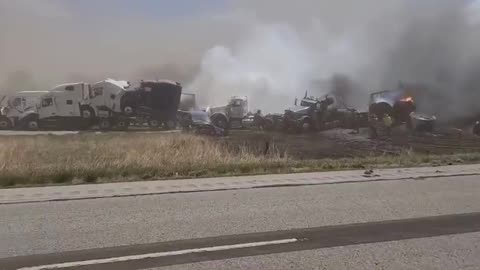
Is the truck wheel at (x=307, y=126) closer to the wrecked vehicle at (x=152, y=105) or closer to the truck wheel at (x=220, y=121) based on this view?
the truck wheel at (x=220, y=121)

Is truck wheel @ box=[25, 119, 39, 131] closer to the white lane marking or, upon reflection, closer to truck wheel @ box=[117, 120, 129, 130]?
truck wheel @ box=[117, 120, 129, 130]

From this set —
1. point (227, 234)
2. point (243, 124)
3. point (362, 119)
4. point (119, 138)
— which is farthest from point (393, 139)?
point (227, 234)

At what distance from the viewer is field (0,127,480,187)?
35.4 feet

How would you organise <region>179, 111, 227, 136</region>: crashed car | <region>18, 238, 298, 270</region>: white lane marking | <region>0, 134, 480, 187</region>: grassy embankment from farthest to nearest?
<region>179, 111, 227, 136</region>: crashed car, <region>0, 134, 480, 187</region>: grassy embankment, <region>18, 238, 298, 270</region>: white lane marking

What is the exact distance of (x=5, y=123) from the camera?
23.3 m

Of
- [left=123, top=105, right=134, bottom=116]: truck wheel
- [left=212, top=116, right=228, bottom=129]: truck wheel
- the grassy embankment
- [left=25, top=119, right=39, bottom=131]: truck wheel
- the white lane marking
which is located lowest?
the white lane marking

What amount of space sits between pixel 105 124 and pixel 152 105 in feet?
6.77

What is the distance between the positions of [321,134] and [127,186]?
13.6 m

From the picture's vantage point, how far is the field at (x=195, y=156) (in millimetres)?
10781

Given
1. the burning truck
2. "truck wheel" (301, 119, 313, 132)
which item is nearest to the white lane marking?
the burning truck

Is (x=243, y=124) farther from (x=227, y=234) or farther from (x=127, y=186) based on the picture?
(x=227, y=234)

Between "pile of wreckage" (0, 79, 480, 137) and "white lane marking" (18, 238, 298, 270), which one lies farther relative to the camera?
"pile of wreckage" (0, 79, 480, 137)

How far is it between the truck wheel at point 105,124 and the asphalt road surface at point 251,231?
15.4 metres

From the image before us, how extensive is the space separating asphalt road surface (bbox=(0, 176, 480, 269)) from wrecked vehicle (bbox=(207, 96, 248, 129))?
49.7ft
